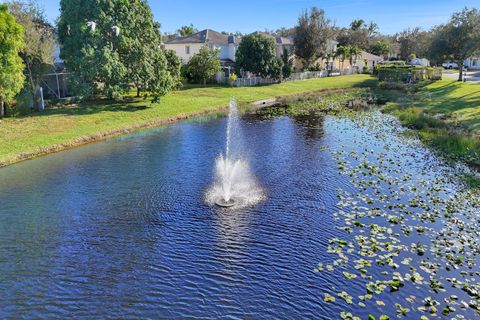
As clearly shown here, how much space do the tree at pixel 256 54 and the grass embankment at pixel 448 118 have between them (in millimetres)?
22971

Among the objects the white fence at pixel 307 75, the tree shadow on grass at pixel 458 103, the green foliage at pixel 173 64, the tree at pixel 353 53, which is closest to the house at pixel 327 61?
the tree at pixel 353 53

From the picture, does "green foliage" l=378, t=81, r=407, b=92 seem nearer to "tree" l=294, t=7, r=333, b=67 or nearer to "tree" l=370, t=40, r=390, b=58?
"tree" l=294, t=7, r=333, b=67

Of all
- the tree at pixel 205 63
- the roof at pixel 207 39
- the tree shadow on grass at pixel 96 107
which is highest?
the roof at pixel 207 39

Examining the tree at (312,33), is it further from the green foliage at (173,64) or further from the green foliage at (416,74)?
the green foliage at (173,64)

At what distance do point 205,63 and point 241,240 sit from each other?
4977 centimetres

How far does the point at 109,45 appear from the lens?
39125 mm

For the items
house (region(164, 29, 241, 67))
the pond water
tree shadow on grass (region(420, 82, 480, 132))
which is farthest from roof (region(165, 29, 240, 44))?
the pond water

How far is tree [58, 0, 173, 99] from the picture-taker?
37625 mm

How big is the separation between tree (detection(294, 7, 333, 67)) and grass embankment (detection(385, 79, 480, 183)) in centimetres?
2830

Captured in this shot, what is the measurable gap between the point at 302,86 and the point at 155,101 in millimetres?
32497

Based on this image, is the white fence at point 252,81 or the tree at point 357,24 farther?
the tree at point 357,24

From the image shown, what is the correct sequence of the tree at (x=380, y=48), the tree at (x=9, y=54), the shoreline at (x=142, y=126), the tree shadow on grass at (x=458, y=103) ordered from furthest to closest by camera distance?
the tree at (x=380, y=48)
the tree shadow on grass at (x=458, y=103)
the tree at (x=9, y=54)
the shoreline at (x=142, y=126)

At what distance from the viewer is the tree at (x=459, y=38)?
54719 mm

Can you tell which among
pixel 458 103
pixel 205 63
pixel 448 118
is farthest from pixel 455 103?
pixel 205 63
